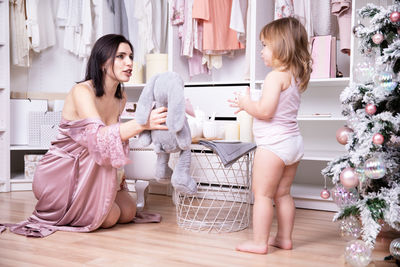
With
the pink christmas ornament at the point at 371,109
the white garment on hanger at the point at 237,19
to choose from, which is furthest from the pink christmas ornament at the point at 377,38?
the white garment on hanger at the point at 237,19

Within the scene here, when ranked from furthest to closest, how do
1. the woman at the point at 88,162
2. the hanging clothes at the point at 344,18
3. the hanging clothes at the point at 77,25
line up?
1. the hanging clothes at the point at 77,25
2. the hanging clothes at the point at 344,18
3. the woman at the point at 88,162

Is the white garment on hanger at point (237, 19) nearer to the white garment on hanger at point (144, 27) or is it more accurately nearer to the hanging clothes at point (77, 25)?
the white garment on hanger at point (144, 27)

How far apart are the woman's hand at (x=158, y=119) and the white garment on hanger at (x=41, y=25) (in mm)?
2052

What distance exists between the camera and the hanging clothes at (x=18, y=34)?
340cm

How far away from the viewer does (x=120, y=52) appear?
224 centimetres

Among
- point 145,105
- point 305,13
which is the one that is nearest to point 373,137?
point 145,105

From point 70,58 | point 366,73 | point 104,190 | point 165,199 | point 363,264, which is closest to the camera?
point 363,264

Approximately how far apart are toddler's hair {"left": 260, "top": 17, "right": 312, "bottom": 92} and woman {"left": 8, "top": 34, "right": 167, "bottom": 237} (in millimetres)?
662

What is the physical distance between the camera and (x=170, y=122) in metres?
1.83

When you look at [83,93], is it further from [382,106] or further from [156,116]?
[382,106]

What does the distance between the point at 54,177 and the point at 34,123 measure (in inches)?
53.5

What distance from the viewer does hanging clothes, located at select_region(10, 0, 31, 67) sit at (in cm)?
340

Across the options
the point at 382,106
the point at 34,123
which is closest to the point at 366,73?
the point at 382,106

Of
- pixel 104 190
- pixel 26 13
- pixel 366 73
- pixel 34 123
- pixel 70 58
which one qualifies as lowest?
pixel 104 190
